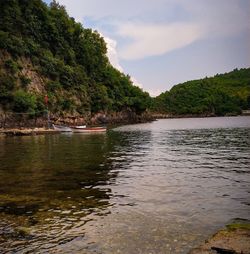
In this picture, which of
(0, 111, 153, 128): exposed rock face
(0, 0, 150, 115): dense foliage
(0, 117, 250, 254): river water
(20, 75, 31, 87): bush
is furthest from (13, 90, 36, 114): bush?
(0, 117, 250, 254): river water

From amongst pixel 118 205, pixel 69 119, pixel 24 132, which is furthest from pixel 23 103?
pixel 118 205

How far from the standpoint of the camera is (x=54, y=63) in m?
105

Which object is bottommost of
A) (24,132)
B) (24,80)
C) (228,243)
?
(228,243)

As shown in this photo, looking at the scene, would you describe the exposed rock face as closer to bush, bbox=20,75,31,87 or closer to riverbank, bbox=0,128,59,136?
bush, bbox=20,75,31,87

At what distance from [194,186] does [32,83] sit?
8327 centimetres

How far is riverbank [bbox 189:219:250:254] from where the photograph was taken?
893cm

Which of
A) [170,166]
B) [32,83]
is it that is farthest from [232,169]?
[32,83]

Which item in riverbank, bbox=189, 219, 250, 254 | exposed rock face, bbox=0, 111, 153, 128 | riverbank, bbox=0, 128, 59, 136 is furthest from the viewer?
exposed rock face, bbox=0, 111, 153, 128

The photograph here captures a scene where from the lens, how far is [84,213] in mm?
13523

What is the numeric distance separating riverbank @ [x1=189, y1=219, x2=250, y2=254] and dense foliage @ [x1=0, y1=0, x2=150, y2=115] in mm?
74241

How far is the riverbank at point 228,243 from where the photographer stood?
8.93 metres

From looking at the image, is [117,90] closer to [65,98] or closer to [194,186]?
[65,98]

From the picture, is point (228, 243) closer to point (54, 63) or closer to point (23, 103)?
point (23, 103)

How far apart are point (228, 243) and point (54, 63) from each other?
102 meters
